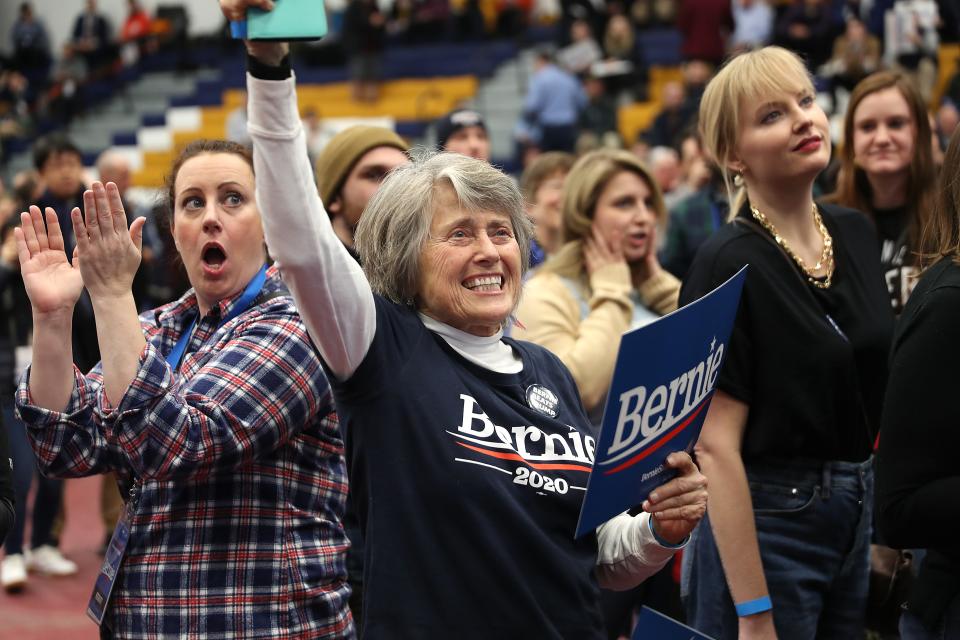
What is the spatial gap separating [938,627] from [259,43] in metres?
1.52

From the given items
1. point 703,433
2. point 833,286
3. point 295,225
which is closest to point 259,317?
point 295,225

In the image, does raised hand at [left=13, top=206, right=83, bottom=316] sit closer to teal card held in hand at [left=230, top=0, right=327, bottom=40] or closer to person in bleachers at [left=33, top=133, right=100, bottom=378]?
teal card held in hand at [left=230, top=0, right=327, bottom=40]

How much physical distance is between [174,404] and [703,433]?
1.12 m

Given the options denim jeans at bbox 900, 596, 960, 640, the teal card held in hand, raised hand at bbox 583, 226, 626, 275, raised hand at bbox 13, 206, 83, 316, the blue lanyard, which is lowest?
denim jeans at bbox 900, 596, 960, 640

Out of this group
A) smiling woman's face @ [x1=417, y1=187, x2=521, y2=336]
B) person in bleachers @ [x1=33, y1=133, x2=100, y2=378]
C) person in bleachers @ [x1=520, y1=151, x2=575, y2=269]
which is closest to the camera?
smiling woman's face @ [x1=417, y1=187, x2=521, y2=336]

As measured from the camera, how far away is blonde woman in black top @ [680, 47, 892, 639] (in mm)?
2705

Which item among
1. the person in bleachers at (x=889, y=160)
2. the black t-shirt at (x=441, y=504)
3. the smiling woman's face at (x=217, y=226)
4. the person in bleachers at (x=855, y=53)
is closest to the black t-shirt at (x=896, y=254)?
the person in bleachers at (x=889, y=160)

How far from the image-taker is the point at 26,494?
5809 mm

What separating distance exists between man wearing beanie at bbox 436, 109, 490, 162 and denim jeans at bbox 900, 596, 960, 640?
2.75 metres

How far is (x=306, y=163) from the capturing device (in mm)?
1934

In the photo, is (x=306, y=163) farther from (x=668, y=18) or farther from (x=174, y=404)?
(x=668, y=18)

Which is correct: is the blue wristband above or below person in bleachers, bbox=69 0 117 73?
below

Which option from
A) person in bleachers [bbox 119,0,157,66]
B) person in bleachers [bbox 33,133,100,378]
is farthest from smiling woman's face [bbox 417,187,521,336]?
person in bleachers [bbox 119,0,157,66]

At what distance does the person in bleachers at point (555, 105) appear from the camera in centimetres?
1425
